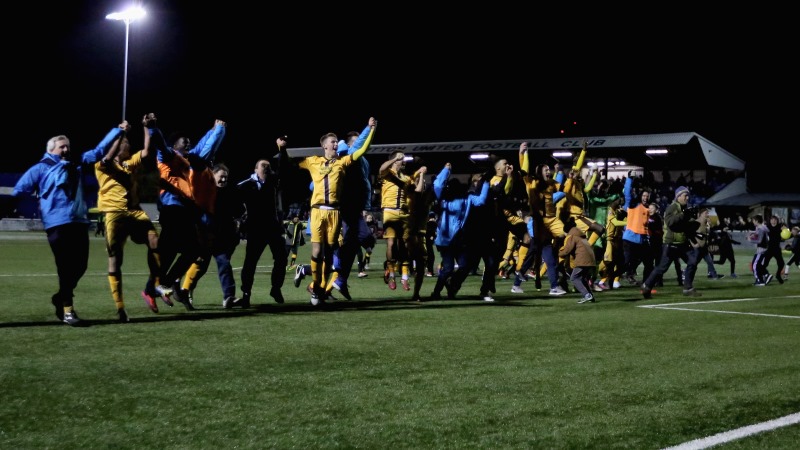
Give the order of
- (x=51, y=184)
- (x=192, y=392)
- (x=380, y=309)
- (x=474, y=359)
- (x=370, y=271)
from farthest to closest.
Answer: (x=370, y=271) < (x=380, y=309) < (x=51, y=184) < (x=474, y=359) < (x=192, y=392)

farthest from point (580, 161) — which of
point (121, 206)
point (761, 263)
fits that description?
point (121, 206)

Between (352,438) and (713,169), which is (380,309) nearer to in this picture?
(352,438)

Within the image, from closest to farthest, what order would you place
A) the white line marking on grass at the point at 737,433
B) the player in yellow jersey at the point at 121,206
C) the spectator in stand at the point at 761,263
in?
the white line marking on grass at the point at 737,433, the player in yellow jersey at the point at 121,206, the spectator in stand at the point at 761,263

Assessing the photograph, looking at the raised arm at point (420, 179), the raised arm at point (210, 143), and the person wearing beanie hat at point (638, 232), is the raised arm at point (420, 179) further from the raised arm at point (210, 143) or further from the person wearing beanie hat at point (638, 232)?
the person wearing beanie hat at point (638, 232)

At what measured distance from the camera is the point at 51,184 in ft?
28.1

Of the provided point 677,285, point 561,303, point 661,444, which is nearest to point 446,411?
point 661,444

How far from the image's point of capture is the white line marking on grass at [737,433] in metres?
4.47

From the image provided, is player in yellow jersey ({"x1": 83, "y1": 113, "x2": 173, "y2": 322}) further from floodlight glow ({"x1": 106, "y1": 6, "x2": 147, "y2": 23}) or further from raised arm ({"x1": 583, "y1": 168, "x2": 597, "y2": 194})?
floodlight glow ({"x1": 106, "y1": 6, "x2": 147, "y2": 23})

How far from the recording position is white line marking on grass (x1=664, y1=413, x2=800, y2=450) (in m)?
4.47

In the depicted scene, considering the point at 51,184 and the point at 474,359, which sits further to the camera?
the point at 51,184

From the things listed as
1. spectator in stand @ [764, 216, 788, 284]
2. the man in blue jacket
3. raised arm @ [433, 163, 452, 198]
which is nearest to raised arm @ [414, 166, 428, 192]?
raised arm @ [433, 163, 452, 198]

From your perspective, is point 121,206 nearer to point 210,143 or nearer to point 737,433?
point 210,143

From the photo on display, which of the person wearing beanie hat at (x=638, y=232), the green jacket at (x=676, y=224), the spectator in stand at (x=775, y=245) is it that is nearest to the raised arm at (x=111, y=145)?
the green jacket at (x=676, y=224)

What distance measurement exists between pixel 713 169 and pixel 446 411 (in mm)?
52520
